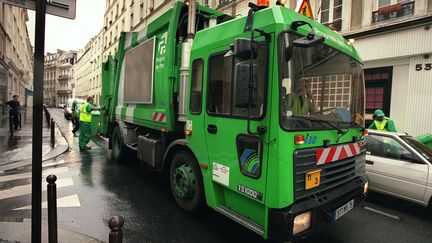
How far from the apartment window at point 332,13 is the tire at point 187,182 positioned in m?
9.97

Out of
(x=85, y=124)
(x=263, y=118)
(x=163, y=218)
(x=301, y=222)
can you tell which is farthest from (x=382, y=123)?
(x=85, y=124)

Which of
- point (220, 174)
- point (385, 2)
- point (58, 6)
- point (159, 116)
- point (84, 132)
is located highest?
point (385, 2)

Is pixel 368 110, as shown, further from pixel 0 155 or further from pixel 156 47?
pixel 0 155

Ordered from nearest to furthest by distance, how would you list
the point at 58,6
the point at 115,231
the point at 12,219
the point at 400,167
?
the point at 115,231 → the point at 58,6 → the point at 12,219 → the point at 400,167

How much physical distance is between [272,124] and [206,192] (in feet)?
4.85

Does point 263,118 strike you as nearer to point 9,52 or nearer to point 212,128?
point 212,128

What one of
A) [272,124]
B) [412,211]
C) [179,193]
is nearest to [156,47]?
[179,193]

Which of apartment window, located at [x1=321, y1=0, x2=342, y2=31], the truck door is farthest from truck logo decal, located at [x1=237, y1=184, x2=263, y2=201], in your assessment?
apartment window, located at [x1=321, y1=0, x2=342, y2=31]

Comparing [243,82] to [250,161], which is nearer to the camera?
[243,82]

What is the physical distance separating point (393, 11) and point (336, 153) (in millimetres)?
8923

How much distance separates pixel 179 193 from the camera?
165 inches

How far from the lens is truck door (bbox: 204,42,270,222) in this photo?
2760 mm

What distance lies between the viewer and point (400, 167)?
185 inches

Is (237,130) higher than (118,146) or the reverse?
higher
